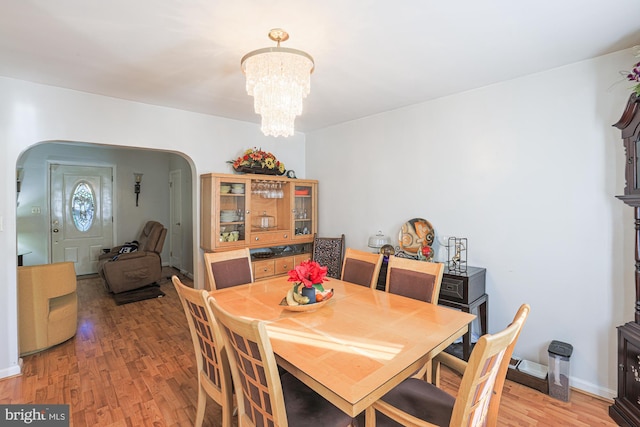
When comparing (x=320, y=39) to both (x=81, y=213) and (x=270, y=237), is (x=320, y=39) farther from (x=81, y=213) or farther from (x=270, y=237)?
(x=81, y=213)

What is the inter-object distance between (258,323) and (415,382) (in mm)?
974

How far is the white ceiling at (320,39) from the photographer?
165 centimetres

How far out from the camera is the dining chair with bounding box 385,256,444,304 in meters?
2.12

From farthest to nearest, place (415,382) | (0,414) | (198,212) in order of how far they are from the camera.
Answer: (198,212) < (0,414) < (415,382)

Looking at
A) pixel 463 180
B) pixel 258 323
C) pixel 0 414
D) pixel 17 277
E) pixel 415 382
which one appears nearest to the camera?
pixel 258 323

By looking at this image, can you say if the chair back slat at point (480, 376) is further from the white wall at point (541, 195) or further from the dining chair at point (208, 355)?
the white wall at point (541, 195)

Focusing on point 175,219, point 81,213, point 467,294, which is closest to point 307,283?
point 467,294

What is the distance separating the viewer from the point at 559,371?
7.30 ft

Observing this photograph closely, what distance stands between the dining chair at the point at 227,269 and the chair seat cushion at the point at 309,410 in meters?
1.20

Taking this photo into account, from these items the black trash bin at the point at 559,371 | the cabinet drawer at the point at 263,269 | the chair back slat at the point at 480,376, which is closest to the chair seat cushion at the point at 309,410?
the chair back slat at the point at 480,376

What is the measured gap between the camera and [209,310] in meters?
1.50

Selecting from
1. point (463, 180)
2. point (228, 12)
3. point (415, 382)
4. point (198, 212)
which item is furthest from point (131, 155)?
point (415, 382)

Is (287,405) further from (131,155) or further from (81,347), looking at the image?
(131,155)

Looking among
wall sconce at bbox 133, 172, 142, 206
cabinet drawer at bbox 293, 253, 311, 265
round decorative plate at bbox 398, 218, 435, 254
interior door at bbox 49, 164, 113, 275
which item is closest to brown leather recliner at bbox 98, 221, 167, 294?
interior door at bbox 49, 164, 113, 275
